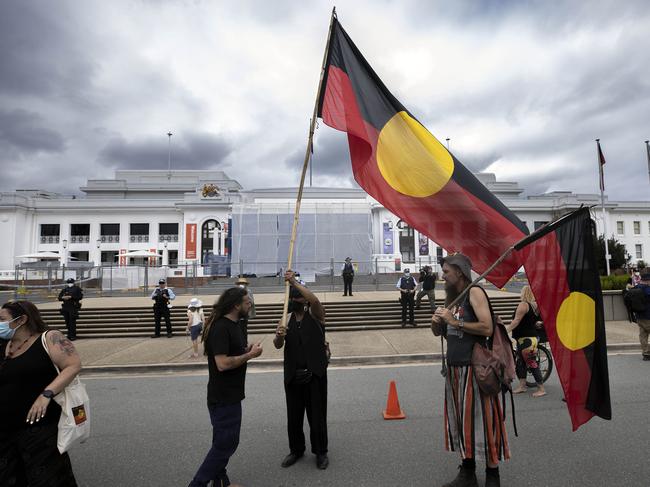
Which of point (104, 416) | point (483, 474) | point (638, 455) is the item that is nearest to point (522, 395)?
point (638, 455)

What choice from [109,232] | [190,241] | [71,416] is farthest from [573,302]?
[109,232]

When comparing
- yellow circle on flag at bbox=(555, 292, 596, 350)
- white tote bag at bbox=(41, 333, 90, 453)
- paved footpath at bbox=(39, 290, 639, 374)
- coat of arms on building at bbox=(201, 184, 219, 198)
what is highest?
coat of arms on building at bbox=(201, 184, 219, 198)

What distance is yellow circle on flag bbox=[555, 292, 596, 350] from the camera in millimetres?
3187

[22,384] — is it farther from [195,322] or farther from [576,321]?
[195,322]

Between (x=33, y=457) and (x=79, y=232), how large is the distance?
53876 millimetres

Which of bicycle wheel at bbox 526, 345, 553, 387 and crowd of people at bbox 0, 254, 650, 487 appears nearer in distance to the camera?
crowd of people at bbox 0, 254, 650, 487

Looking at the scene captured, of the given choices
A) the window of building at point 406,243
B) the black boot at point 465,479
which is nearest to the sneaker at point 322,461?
the black boot at point 465,479

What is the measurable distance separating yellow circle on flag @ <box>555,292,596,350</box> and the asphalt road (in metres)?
1.18

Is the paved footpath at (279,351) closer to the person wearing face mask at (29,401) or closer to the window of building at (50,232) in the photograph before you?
the person wearing face mask at (29,401)

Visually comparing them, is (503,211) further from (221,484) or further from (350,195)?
(350,195)

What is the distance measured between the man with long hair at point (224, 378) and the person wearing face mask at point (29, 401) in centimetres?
93

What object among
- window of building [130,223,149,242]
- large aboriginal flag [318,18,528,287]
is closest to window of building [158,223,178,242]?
window of building [130,223,149,242]

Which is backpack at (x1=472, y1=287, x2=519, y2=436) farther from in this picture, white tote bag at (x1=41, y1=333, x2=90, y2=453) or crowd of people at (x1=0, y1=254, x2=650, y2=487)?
white tote bag at (x1=41, y1=333, x2=90, y2=453)

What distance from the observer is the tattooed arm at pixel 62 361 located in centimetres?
263
